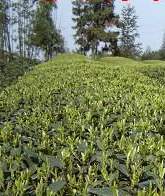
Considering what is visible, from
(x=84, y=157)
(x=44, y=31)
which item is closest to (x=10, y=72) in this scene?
(x=44, y=31)

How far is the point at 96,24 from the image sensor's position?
72.9 m

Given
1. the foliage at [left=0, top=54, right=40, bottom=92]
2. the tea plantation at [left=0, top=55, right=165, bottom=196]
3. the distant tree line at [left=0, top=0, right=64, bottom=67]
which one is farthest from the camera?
the distant tree line at [left=0, top=0, right=64, bottom=67]

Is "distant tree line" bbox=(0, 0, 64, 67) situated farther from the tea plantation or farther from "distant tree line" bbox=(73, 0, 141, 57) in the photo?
the tea plantation

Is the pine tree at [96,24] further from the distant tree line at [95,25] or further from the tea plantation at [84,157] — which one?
the tea plantation at [84,157]

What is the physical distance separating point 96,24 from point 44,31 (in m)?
9.23

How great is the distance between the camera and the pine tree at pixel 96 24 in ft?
232

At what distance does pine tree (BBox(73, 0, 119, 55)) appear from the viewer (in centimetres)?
7081

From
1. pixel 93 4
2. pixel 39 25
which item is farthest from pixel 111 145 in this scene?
pixel 93 4

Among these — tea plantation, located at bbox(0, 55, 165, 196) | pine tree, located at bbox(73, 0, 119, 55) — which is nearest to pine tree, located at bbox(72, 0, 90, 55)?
pine tree, located at bbox(73, 0, 119, 55)

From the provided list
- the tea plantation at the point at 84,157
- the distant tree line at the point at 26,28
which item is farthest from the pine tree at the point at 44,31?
the tea plantation at the point at 84,157

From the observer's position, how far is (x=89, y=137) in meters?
4.28

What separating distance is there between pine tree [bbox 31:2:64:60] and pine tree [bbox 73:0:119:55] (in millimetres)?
4325

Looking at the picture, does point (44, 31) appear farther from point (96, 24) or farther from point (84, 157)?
point (84, 157)

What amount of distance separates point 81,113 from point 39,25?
64.0 meters
